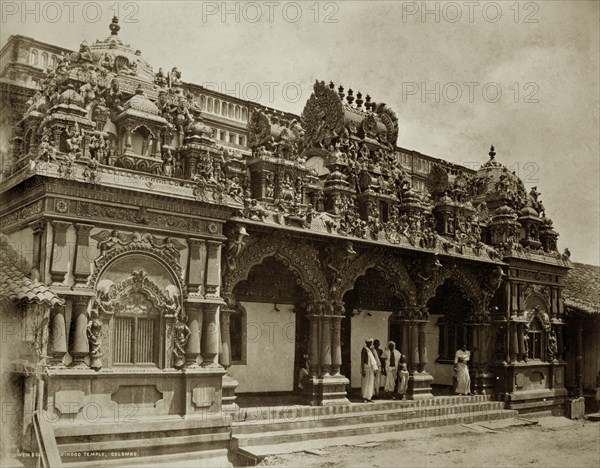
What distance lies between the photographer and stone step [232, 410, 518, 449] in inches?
560

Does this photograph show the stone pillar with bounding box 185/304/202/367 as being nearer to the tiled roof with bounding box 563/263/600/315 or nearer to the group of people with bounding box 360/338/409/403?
the group of people with bounding box 360/338/409/403

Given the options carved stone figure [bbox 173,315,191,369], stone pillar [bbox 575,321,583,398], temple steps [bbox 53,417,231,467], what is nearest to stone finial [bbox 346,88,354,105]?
carved stone figure [bbox 173,315,191,369]

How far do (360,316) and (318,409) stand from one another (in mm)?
5731

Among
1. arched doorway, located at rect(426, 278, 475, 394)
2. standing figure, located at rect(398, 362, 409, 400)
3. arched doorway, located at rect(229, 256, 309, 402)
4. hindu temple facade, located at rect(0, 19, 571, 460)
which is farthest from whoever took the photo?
arched doorway, located at rect(426, 278, 475, 394)

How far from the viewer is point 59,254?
39.6ft

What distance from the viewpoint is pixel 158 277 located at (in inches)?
527

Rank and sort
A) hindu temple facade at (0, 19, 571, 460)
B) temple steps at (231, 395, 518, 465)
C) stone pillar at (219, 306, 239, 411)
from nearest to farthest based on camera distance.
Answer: hindu temple facade at (0, 19, 571, 460) < temple steps at (231, 395, 518, 465) < stone pillar at (219, 306, 239, 411)

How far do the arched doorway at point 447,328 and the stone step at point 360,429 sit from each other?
213cm

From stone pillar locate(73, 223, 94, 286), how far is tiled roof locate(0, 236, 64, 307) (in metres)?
0.63

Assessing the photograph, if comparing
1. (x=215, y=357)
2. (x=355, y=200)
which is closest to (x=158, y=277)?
(x=215, y=357)

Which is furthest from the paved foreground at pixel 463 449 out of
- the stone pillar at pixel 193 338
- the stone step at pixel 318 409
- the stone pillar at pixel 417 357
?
the stone pillar at pixel 193 338

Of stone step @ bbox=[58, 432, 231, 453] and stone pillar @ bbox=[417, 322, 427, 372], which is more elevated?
stone pillar @ bbox=[417, 322, 427, 372]

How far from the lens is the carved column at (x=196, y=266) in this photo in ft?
45.1

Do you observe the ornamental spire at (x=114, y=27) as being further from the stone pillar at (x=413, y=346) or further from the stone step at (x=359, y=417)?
the stone pillar at (x=413, y=346)
